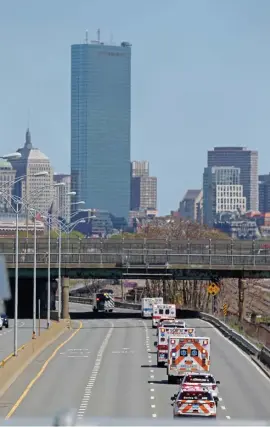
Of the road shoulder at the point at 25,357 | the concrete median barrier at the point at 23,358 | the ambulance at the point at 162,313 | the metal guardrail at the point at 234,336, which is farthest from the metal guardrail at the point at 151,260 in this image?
the concrete median barrier at the point at 23,358

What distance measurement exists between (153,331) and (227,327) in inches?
373

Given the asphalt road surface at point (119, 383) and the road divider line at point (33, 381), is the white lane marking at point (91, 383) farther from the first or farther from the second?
the road divider line at point (33, 381)

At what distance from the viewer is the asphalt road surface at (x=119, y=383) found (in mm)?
40031

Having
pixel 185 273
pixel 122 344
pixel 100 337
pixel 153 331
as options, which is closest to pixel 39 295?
pixel 185 273

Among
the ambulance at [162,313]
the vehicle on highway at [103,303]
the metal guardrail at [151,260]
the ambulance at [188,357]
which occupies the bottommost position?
the vehicle on highway at [103,303]

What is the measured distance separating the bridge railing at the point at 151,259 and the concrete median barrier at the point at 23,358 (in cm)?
2927

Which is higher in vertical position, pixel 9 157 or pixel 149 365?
pixel 9 157

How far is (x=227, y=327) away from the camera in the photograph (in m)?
96.1

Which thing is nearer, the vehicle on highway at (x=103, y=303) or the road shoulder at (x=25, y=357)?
the road shoulder at (x=25, y=357)

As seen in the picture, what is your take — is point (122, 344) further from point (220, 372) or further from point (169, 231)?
point (169, 231)

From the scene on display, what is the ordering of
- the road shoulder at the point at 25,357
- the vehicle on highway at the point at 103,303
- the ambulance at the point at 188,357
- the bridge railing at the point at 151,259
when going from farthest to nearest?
the vehicle on highway at the point at 103,303 → the bridge railing at the point at 151,259 → the ambulance at the point at 188,357 → the road shoulder at the point at 25,357

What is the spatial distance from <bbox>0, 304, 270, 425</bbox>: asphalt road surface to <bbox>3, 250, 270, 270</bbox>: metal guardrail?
32.6 meters

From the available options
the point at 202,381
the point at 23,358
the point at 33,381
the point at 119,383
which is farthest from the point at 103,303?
the point at 202,381

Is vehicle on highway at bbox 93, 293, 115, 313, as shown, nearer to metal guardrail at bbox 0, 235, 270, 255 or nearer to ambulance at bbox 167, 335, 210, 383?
metal guardrail at bbox 0, 235, 270, 255
